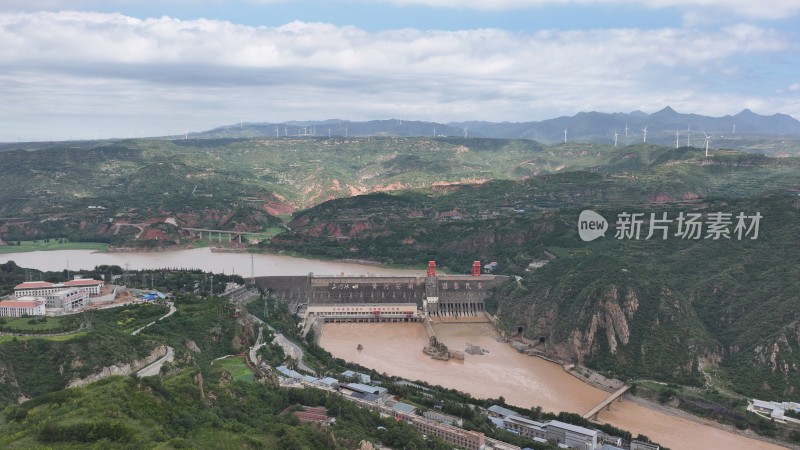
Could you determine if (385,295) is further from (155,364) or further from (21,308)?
(21,308)

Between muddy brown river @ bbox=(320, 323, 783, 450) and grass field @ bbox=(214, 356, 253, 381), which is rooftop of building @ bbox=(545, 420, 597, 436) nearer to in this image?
muddy brown river @ bbox=(320, 323, 783, 450)

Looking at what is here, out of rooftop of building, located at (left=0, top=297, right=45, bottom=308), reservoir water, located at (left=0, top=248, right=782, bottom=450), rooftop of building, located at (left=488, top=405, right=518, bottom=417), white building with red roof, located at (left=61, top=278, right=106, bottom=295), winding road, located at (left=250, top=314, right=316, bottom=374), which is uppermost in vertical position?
rooftop of building, located at (left=0, top=297, right=45, bottom=308)

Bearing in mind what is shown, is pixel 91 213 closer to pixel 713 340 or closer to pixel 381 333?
pixel 381 333

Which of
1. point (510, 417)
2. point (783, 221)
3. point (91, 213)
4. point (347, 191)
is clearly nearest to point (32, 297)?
point (510, 417)

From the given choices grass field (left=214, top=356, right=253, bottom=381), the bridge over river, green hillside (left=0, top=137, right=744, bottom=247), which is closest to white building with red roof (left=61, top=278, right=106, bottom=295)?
grass field (left=214, top=356, right=253, bottom=381)

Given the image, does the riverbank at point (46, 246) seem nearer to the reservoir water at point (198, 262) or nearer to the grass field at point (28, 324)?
the reservoir water at point (198, 262)

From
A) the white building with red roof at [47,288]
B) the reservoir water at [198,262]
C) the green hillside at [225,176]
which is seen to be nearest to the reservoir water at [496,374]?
the white building with red roof at [47,288]
